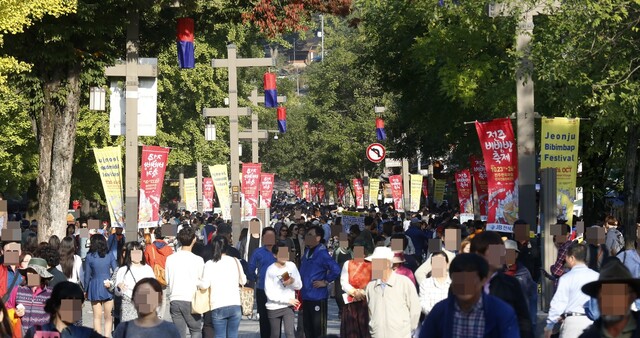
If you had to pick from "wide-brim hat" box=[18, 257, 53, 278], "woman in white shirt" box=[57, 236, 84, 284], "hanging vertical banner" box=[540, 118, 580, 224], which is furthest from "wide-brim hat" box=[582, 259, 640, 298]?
"hanging vertical banner" box=[540, 118, 580, 224]

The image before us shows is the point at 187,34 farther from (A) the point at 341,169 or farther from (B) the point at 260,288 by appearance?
(A) the point at 341,169

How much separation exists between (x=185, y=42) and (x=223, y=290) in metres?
10.2

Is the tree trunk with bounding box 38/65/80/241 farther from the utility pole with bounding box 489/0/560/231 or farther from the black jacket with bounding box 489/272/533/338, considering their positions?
the black jacket with bounding box 489/272/533/338

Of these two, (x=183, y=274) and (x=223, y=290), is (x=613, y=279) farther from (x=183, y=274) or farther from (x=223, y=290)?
(x=183, y=274)

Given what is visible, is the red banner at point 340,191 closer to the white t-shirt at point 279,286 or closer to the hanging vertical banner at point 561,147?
the hanging vertical banner at point 561,147

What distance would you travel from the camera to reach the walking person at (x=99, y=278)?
18.4 m

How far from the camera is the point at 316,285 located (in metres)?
16.3

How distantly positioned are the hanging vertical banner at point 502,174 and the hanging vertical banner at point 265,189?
24.7m

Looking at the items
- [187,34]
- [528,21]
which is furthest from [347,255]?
[187,34]

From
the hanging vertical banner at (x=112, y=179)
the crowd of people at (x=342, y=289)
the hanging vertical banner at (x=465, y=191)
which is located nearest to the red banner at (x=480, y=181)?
the crowd of people at (x=342, y=289)

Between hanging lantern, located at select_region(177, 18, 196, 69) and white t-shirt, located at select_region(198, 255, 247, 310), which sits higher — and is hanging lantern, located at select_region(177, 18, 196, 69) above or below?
above

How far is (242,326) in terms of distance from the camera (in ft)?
72.2

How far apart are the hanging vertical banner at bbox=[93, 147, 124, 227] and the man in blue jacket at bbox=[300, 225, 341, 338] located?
7.87m

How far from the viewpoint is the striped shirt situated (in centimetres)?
739
